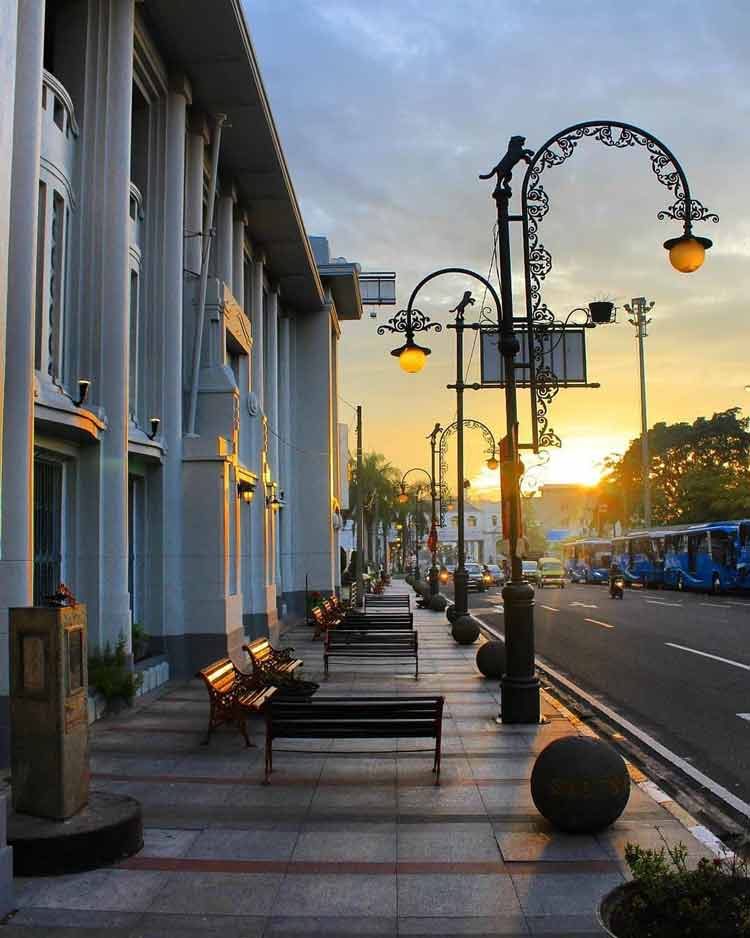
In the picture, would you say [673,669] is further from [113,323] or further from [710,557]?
[710,557]

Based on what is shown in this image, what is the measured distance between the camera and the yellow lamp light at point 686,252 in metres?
9.84

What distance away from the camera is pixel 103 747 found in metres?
10.1

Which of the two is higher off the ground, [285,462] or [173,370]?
[173,370]

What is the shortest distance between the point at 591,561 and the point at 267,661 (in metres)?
66.2

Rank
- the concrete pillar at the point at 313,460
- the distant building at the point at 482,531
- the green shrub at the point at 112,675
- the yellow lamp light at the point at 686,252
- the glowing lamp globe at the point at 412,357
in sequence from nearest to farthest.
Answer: the yellow lamp light at the point at 686,252
the green shrub at the point at 112,675
the glowing lamp globe at the point at 412,357
the concrete pillar at the point at 313,460
the distant building at the point at 482,531

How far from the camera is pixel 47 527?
11.7m

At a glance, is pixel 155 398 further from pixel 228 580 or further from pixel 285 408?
pixel 285 408

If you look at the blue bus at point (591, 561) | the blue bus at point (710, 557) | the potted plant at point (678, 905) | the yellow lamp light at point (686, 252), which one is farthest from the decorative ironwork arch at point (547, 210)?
the blue bus at point (591, 561)

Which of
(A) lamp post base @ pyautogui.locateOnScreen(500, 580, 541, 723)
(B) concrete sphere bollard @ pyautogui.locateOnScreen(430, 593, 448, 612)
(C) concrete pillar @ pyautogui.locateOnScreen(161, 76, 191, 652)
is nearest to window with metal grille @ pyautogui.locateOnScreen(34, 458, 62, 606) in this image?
(C) concrete pillar @ pyautogui.locateOnScreen(161, 76, 191, 652)

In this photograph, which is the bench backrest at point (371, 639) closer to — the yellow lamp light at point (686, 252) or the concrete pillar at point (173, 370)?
the concrete pillar at point (173, 370)

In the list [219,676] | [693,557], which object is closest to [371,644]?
[219,676]

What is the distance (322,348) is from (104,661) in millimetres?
23178

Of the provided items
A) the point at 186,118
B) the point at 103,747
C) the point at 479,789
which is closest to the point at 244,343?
the point at 186,118

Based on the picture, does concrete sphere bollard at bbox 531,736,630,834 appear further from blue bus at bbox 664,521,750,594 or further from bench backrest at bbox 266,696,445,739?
blue bus at bbox 664,521,750,594
